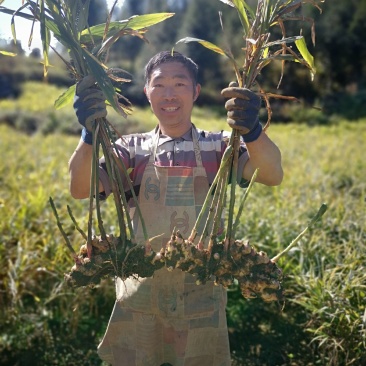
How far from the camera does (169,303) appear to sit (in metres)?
1.96

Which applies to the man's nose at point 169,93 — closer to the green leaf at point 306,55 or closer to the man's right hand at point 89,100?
the man's right hand at point 89,100

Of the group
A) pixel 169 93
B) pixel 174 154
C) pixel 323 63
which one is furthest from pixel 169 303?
pixel 323 63

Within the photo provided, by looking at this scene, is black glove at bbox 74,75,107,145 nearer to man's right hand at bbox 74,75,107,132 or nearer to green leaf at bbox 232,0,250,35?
man's right hand at bbox 74,75,107,132

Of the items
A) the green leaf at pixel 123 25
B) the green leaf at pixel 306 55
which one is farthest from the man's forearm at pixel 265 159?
the green leaf at pixel 123 25

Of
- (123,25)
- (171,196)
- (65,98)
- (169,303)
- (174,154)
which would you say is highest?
(123,25)

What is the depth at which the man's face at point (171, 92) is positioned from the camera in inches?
75.4

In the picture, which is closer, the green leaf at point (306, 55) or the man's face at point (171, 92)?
the green leaf at point (306, 55)

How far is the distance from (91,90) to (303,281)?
67.9 inches

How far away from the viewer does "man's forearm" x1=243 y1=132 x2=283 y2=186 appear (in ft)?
5.76

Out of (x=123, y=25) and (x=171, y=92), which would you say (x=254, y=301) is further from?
(x=123, y=25)

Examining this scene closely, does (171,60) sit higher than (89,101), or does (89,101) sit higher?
(171,60)

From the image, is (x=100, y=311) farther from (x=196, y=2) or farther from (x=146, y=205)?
(x=196, y=2)

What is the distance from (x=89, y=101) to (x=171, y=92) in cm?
36

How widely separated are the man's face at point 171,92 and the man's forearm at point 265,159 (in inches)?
12.5
